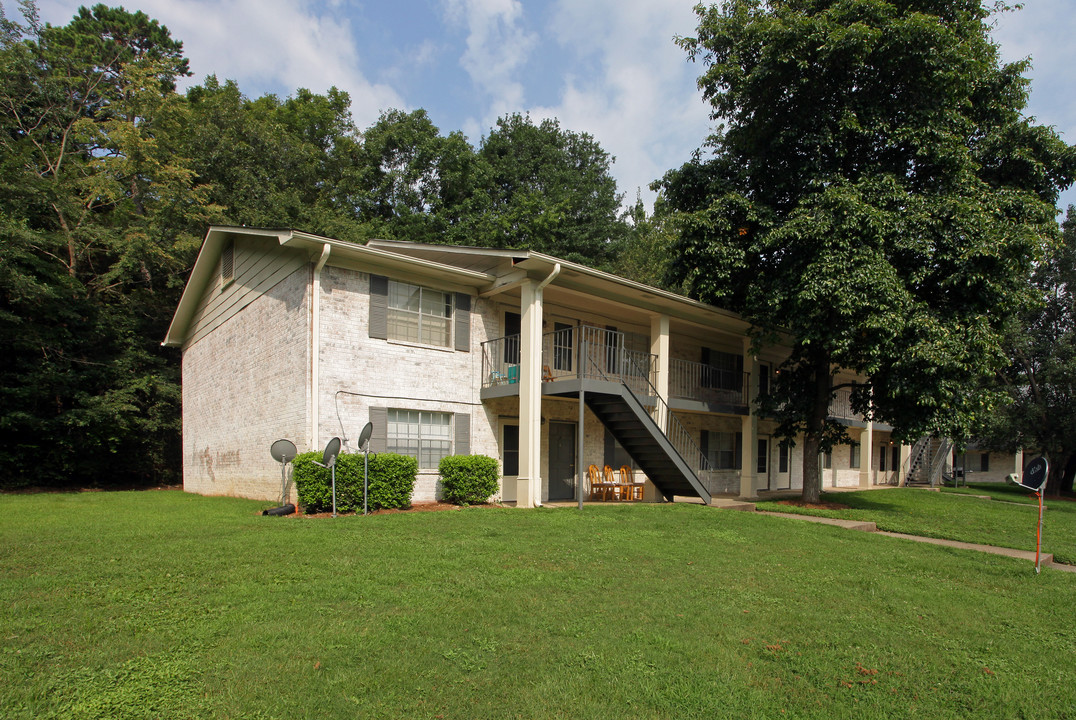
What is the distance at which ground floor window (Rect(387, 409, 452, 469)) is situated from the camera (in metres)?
13.2

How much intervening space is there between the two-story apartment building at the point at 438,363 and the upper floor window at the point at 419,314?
0.10 feet

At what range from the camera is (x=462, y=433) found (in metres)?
14.1

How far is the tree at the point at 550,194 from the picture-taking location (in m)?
32.1

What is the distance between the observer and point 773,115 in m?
16.2

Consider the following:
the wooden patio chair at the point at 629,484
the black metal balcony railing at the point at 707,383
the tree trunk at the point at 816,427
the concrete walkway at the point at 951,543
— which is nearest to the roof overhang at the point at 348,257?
the wooden patio chair at the point at 629,484

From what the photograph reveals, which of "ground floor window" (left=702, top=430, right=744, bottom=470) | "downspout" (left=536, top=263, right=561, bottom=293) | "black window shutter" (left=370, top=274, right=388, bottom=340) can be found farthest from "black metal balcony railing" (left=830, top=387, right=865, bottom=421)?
"black window shutter" (left=370, top=274, right=388, bottom=340)

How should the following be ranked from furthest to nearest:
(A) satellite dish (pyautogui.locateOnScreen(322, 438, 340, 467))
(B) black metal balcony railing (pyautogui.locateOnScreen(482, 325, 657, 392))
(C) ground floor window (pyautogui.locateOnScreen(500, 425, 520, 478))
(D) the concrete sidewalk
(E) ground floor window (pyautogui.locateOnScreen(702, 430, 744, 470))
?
(E) ground floor window (pyautogui.locateOnScreen(702, 430, 744, 470))
(C) ground floor window (pyautogui.locateOnScreen(500, 425, 520, 478))
(B) black metal balcony railing (pyautogui.locateOnScreen(482, 325, 657, 392))
(A) satellite dish (pyautogui.locateOnScreen(322, 438, 340, 467))
(D) the concrete sidewalk

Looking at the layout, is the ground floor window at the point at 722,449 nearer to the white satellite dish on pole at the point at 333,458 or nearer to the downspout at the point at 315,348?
the downspout at the point at 315,348

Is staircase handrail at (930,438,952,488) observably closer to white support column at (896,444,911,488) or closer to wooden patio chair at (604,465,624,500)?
white support column at (896,444,911,488)

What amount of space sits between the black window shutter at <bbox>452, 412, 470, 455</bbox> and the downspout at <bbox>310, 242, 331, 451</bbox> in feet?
9.65

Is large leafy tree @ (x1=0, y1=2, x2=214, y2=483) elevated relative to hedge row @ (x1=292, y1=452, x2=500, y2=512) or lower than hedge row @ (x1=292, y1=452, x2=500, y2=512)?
elevated

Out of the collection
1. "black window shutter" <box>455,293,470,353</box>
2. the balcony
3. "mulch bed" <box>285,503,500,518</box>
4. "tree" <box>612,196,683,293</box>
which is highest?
"tree" <box>612,196,683,293</box>

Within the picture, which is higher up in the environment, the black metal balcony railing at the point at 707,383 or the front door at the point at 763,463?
the black metal balcony railing at the point at 707,383

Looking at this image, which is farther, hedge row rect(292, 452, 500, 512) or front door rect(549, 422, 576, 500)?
front door rect(549, 422, 576, 500)
